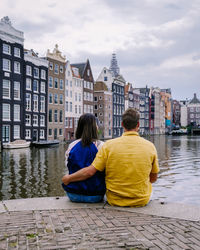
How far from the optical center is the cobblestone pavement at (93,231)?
3457mm

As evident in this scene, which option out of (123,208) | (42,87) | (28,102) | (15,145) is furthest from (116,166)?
(42,87)

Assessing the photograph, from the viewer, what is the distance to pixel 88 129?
5137mm

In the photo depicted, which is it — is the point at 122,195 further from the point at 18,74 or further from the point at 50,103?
the point at 50,103

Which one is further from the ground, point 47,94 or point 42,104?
point 47,94

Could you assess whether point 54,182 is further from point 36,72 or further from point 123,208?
point 36,72

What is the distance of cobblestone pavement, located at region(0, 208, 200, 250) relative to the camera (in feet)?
11.3

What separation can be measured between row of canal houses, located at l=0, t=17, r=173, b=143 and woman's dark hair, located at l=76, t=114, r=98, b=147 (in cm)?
3372

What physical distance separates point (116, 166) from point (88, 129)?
791 millimetres

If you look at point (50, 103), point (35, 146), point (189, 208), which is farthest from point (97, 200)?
point (50, 103)

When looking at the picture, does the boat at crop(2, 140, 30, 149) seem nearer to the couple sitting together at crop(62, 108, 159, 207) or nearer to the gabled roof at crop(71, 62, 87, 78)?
the gabled roof at crop(71, 62, 87, 78)

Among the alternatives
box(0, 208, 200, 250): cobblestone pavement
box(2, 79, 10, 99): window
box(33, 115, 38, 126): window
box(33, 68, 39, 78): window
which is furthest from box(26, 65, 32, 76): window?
box(0, 208, 200, 250): cobblestone pavement

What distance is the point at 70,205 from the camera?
197 inches

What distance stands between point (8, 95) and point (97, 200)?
37138mm

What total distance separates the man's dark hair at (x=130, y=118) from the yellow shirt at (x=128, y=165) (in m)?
0.11
